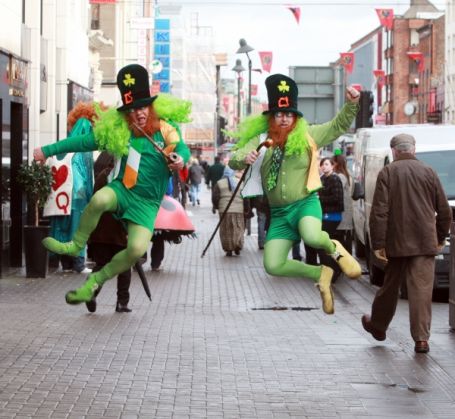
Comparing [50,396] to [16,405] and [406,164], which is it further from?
[406,164]

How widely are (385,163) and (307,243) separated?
345 inches

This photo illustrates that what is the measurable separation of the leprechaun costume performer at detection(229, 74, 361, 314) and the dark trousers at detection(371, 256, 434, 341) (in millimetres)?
940

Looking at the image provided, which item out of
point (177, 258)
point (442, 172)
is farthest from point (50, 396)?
point (177, 258)

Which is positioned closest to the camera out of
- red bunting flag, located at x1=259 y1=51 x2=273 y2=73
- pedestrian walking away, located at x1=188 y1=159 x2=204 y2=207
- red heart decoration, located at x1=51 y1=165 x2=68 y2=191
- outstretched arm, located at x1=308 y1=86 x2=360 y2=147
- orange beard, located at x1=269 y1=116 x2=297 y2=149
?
outstretched arm, located at x1=308 y1=86 x2=360 y2=147

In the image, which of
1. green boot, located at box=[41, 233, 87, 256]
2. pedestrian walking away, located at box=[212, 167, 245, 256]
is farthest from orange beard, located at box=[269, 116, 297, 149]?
pedestrian walking away, located at box=[212, 167, 245, 256]

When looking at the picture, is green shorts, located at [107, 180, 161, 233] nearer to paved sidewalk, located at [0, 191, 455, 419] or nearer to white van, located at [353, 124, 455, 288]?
paved sidewalk, located at [0, 191, 455, 419]

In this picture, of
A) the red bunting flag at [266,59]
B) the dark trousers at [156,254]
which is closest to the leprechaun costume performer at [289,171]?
the dark trousers at [156,254]

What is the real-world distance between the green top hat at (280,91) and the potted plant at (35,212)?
773 cm

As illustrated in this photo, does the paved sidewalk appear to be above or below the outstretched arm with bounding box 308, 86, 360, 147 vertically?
below

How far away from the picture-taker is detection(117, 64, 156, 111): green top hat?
11.0 metres

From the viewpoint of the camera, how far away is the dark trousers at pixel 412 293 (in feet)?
37.9

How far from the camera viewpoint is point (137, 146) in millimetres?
11133

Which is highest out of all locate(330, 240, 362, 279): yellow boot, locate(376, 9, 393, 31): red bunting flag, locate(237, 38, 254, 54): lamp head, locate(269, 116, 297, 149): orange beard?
locate(376, 9, 393, 31): red bunting flag

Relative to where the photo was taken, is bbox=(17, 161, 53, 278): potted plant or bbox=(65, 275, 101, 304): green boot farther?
bbox=(17, 161, 53, 278): potted plant
